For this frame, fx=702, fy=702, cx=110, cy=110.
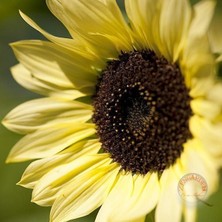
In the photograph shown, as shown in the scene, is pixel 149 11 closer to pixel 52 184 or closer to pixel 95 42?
pixel 95 42

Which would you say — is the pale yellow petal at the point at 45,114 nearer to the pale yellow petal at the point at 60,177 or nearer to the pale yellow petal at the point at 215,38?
the pale yellow petal at the point at 60,177

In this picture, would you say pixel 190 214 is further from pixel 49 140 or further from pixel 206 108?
pixel 49 140

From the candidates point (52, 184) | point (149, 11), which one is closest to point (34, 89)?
point (52, 184)

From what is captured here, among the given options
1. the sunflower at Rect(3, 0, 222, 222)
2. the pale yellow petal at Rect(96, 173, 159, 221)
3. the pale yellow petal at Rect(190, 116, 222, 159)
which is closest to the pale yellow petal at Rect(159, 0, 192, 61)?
the sunflower at Rect(3, 0, 222, 222)

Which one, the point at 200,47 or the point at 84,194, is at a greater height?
the point at 200,47

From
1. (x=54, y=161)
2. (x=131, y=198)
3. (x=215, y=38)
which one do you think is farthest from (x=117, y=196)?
(x=215, y=38)

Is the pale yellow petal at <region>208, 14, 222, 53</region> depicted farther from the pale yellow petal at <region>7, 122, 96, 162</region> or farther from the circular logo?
the pale yellow petal at <region>7, 122, 96, 162</region>

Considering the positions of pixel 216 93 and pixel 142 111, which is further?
pixel 142 111

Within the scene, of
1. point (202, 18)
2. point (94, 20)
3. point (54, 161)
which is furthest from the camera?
point (54, 161)
